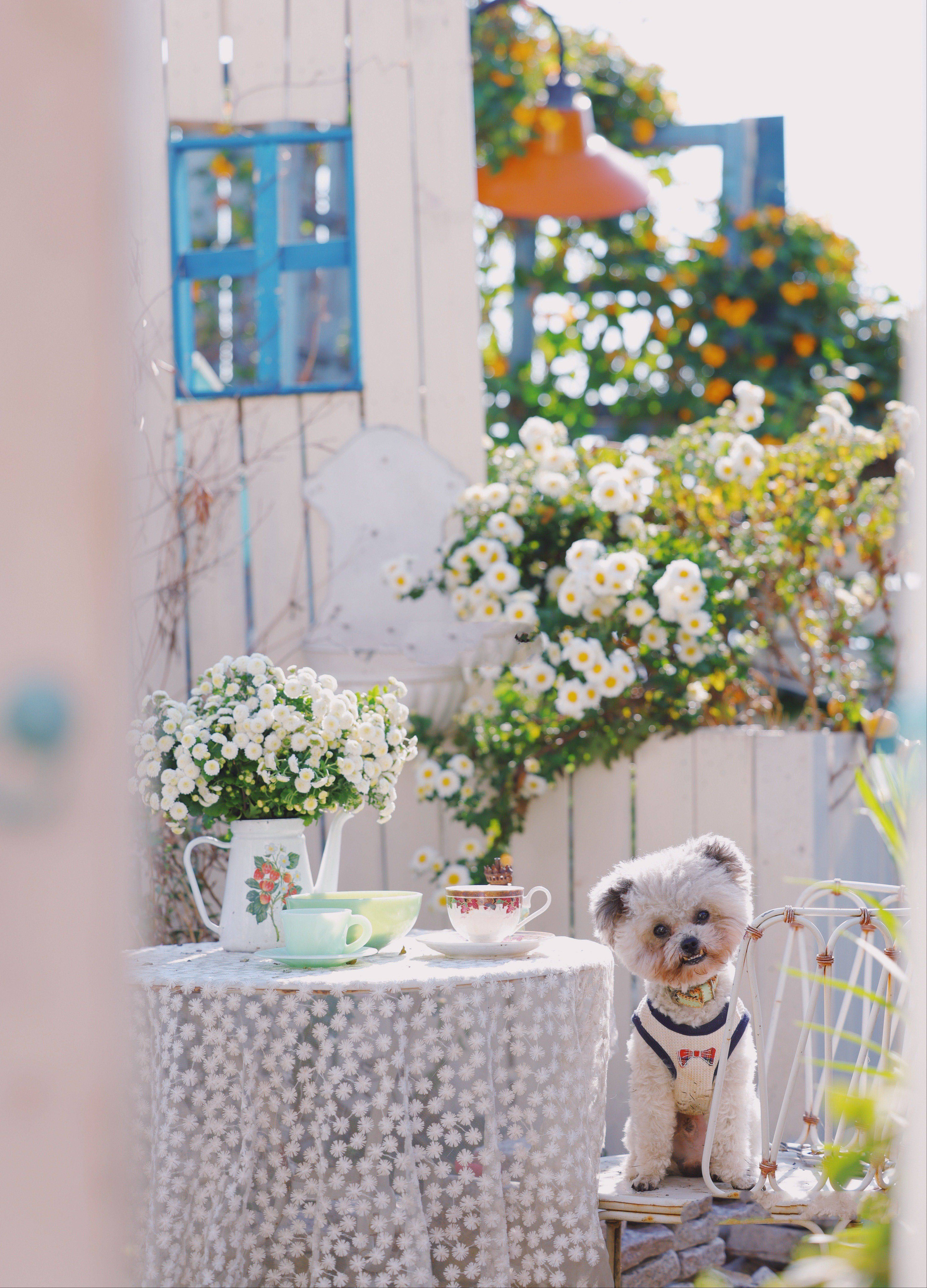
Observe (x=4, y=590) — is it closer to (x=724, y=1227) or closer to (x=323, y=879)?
(x=323, y=879)

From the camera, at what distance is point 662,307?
4.73 m

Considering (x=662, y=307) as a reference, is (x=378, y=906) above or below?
below

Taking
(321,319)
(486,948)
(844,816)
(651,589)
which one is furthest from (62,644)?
(321,319)

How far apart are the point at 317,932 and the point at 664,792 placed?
139cm

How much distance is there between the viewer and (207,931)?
9.16 feet

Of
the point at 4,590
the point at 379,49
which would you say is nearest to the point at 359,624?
the point at 379,49

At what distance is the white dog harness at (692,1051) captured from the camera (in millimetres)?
1845

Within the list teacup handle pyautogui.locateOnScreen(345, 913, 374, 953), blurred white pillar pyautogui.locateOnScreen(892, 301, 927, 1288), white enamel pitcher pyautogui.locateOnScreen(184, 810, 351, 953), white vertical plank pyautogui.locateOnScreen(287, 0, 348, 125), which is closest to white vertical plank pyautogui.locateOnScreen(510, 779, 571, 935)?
white enamel pitcher pyautogui.locateOnScreen(184, 810, 351, 953)

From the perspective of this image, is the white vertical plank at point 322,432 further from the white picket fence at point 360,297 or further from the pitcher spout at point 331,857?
the pitcher spout at point 331,857

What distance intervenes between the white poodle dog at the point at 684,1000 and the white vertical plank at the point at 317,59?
7.98 ft

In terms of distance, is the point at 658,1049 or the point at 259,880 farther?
the point at 259,880

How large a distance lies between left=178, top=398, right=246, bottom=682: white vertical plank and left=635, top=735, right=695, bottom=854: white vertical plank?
3.75ft

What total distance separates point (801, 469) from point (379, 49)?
1.64 metres

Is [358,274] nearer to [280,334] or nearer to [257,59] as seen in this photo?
[280,334]
